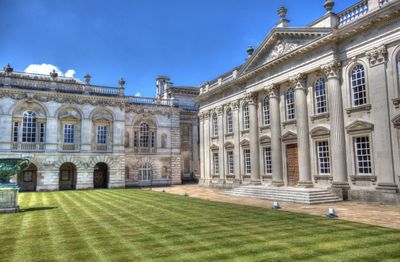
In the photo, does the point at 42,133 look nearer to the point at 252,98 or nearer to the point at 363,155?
the point at 252,98

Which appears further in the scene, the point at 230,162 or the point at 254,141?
the point at 230,162

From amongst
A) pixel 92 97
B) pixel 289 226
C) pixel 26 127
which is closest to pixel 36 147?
pixel 26 127

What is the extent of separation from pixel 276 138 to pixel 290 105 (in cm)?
276

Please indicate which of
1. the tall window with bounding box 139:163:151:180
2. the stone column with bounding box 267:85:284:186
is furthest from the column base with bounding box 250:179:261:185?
the tall window with bounding box 139:163:151:180

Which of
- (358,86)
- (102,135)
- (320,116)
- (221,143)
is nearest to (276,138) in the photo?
(320,116)

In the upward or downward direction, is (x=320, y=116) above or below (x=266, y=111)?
below

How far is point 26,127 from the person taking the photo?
104 feet

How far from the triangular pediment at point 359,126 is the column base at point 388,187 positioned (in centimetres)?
316

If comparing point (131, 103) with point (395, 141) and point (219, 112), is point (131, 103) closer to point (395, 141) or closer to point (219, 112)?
point (219, 112)

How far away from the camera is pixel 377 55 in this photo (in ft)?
57.4

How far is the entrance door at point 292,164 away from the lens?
2298 centimetres

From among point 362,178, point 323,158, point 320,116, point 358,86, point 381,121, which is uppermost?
point 358,86

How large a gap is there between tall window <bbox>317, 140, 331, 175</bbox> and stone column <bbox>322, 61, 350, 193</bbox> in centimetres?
70

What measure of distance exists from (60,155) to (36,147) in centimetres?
243
